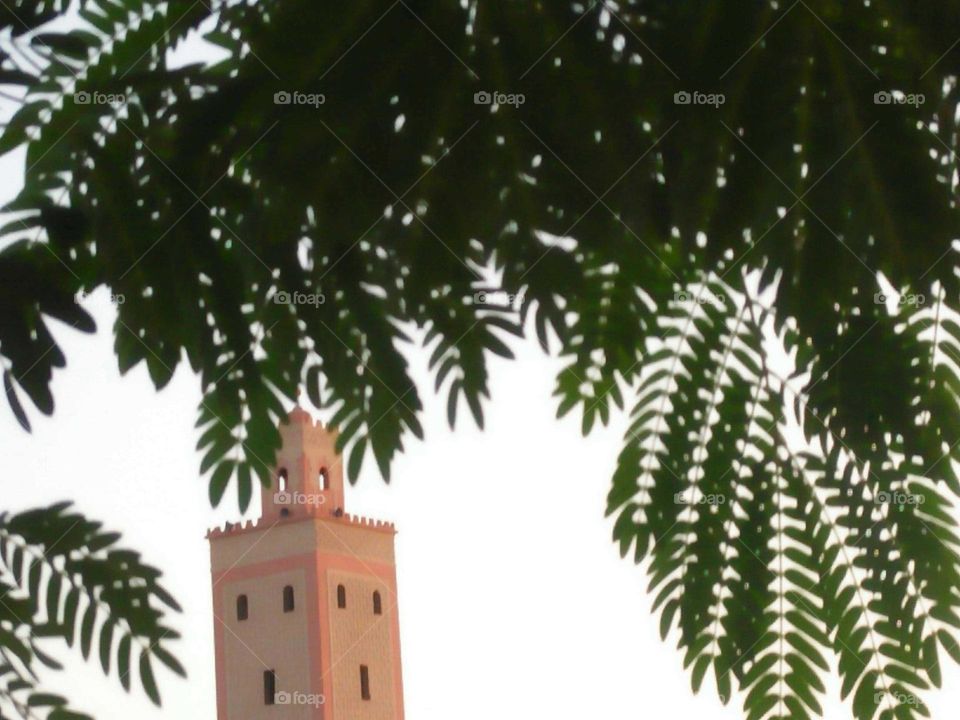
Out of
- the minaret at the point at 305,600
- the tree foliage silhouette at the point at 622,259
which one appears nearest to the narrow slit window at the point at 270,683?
the minaret at the point at 305,600

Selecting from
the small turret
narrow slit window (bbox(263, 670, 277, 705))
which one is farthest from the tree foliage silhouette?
narrow slit window (bbox(263, 670, 277, 705))

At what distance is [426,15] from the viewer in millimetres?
396

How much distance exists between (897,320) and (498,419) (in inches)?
5.4

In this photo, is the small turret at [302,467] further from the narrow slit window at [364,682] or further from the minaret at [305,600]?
the narrow slit window at [364,682]

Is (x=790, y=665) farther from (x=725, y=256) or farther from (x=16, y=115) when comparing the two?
(x=16, y=115)

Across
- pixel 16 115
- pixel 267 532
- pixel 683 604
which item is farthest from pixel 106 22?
pixel 683 604

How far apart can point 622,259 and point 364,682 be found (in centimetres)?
35

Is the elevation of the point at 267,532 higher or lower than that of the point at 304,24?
lower

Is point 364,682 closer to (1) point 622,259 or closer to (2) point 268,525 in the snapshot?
(2) point 268,525

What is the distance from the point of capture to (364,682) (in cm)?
66

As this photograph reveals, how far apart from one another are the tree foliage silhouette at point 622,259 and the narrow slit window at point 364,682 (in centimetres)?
28

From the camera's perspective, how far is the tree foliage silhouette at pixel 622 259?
1.25 feet

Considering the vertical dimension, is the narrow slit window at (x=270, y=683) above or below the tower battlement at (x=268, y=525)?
below

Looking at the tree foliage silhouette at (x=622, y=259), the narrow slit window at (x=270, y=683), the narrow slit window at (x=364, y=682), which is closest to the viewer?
the tree foliage silhouette at (x=622, y=259)
